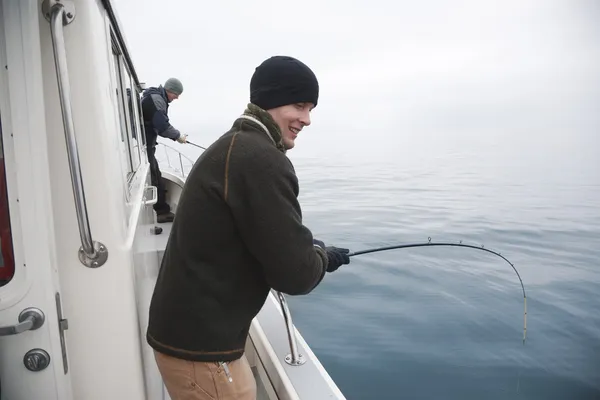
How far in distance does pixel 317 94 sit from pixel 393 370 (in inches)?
131

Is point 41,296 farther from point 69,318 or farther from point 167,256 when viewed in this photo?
point 167,256

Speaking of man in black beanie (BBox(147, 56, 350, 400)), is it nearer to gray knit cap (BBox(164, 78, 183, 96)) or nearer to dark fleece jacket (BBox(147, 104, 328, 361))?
dark fleece jacket (BBox(147, 104, 328, 361))

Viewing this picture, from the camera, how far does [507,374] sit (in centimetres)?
372

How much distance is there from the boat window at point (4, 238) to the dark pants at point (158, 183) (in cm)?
463

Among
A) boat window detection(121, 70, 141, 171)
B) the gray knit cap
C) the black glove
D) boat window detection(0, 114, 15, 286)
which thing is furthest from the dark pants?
boat window detection(0, 114, 15, 286)

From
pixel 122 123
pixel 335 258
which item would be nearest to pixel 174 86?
pixel 122 123

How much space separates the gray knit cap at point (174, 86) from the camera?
5430mm

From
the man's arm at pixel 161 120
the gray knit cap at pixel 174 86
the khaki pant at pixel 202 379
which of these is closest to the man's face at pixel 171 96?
the gray knit cap at pixel 174 86

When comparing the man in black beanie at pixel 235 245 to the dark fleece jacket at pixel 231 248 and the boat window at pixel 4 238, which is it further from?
the boat window at pixel 4 238

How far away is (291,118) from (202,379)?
862 millimetres

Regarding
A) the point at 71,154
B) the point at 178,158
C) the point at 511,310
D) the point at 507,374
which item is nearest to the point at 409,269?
the point at 511,310

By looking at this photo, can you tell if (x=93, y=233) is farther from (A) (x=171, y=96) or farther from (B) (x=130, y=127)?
(A) (x=171, y=96)

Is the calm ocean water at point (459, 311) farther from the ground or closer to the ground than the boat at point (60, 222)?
closer to the ground

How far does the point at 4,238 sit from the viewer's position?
1042 mm
